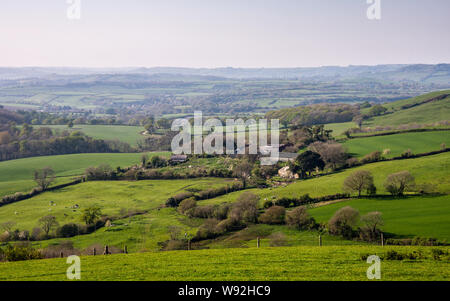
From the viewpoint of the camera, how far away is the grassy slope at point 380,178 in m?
40.2

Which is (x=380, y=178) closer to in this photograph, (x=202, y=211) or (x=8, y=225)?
(x=202, y=211)

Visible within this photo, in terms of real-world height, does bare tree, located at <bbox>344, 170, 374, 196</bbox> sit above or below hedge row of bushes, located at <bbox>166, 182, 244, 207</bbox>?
above

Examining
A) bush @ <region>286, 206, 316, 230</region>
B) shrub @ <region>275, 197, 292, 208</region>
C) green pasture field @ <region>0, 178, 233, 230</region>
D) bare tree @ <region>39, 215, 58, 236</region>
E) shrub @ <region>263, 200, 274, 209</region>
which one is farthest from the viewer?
green pasture field @ <region>0, 178, 233, 230</region>

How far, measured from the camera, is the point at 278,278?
1306 cm

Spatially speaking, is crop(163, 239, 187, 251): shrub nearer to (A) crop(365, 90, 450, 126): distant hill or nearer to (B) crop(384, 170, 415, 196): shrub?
(B) crop(384, 170, 415, 196): shrub

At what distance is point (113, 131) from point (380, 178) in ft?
298

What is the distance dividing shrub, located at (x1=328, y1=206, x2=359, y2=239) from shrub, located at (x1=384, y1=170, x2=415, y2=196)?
11.2 m

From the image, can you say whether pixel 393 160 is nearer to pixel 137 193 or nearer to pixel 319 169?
pixel 319 169

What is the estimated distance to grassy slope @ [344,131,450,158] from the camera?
5706 cm

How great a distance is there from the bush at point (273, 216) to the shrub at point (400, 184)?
12.0m

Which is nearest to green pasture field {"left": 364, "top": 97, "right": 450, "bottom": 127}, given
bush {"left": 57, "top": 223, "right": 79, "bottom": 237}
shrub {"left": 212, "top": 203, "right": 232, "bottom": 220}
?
shrub {"left": 212, "top": 203, "right": 232, "bottom": 220}

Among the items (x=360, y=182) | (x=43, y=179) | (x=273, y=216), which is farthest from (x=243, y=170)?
(x=43, y=179)

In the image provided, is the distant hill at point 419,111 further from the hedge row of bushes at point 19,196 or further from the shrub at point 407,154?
the hedge row of bushes at point 19,196

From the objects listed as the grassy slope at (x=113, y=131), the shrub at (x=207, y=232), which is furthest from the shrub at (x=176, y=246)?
the grassy slope at (x=113, y=131)
